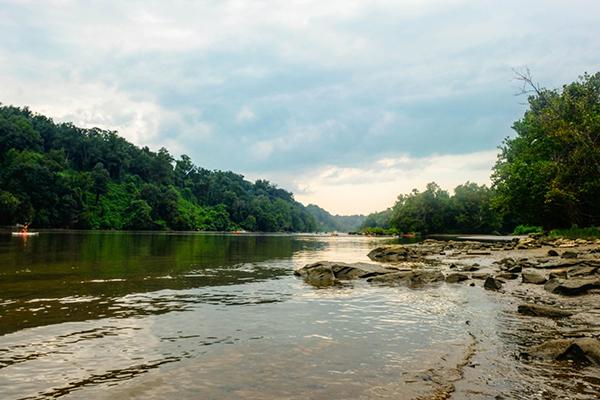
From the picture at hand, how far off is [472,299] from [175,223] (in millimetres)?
176445

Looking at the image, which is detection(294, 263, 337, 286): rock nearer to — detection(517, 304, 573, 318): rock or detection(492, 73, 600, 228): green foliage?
detection(517, 304, 573, 318): rock

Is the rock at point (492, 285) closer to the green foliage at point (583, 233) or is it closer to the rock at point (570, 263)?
the rock at point (570, 263)

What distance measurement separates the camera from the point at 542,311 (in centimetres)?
1270

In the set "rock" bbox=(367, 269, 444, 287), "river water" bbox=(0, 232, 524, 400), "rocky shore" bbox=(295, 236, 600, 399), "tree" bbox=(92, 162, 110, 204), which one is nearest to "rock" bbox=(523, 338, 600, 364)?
"rocky shore" bbox=(295, 236, 600, 399)

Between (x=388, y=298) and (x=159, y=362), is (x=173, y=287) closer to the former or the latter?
(x=388, y=298)

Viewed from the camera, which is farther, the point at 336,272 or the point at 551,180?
the point at 551,180

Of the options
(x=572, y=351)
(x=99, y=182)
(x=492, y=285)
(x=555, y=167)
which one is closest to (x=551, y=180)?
(x=555, y=167)

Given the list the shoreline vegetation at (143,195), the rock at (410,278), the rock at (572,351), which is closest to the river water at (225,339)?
the rock at (572,351)

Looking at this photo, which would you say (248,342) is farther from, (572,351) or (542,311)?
(542,311)

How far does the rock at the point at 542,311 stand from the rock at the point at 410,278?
28.1 feet

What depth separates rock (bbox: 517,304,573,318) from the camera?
12.4 metres

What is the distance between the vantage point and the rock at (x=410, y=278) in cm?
2211

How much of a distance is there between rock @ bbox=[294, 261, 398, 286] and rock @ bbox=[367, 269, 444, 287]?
1272mm

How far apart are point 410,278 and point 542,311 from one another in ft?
33.0
